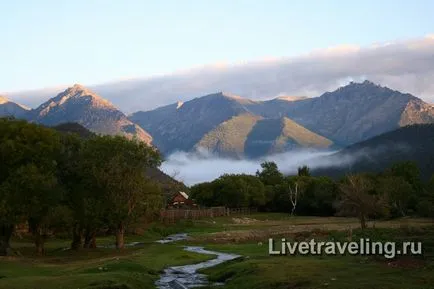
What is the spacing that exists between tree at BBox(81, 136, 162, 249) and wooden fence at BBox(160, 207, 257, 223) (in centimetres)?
5867

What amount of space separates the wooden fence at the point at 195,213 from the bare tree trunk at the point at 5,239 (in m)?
70.9

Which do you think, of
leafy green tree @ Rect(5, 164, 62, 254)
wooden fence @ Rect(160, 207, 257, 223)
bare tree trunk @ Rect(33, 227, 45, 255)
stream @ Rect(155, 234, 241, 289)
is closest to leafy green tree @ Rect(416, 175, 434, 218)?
wooden fence @ Rect(160, 207, 257, 223)

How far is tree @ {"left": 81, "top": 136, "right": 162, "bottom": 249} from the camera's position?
7650 cm

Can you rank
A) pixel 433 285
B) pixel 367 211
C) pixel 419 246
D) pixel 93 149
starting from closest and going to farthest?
pixel 433 285, pixel 419 246, pixel 93 149, pixel 367 211

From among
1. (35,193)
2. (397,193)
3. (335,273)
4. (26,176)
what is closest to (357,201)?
(35,193)

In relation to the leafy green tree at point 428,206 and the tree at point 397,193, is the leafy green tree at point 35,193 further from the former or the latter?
the tree at point 397,193

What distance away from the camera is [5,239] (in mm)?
68312

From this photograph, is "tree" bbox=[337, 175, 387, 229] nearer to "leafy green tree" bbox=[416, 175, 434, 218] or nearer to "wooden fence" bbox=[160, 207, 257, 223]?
"leafy green tree" bbox=[416, 175, 434, 218]

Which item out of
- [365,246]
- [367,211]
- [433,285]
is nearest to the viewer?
[433,285]

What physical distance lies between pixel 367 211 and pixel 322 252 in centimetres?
4082

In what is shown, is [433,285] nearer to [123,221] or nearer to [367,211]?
[123,221]

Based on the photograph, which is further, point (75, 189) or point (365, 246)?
point (75, 189)

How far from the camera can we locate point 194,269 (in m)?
56.5

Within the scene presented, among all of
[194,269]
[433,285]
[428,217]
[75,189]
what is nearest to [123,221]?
[75,189]
